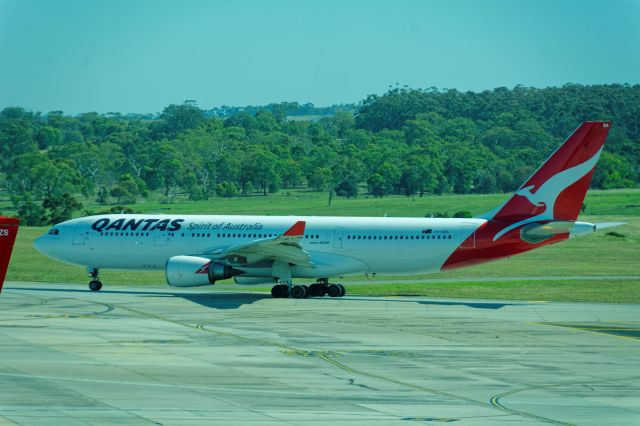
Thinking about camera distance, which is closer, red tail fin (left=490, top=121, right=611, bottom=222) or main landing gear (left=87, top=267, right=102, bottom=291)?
red tail fin (left=490, top=121, right=611, bottom=222)

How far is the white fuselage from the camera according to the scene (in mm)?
48562

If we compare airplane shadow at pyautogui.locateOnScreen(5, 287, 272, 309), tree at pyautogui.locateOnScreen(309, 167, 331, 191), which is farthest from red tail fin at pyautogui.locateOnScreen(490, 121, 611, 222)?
tree at pyautogui.locateOnScreen(309, 167, 331, 191)

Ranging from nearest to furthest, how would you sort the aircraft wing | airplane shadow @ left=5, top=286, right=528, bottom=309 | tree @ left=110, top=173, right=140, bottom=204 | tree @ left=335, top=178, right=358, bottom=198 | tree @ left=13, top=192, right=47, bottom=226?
1. airplane shadow @ left=5, top=286, right=528, bottom=309
2. the aircraft wing
3. tree @ left=13, top=192, right=47, bottom=226
4. tree @ left=335, top=178, right=358, bottom=198
5. tree @ left=110, top=173, right=140, bottom=204

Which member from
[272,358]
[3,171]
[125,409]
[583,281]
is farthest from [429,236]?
[3,171]

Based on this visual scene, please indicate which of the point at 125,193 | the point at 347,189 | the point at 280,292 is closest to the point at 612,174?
the point at 347,189

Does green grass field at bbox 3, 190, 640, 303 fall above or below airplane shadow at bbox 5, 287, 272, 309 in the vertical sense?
above

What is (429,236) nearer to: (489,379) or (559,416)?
(489,379)

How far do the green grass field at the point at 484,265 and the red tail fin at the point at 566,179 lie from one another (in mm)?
4831

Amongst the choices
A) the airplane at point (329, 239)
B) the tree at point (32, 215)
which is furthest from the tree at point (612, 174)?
the airplane at point (329, 239)

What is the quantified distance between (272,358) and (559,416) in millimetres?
9709

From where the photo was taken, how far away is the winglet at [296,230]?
4625cm

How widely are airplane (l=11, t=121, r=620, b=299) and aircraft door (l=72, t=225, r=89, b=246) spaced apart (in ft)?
0.16

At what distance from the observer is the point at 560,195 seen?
47.3 m

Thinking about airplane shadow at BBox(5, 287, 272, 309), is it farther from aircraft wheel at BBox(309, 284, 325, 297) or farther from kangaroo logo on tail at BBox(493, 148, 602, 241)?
kangaroo logo on tail at BBox(493, 148, 602, 241)
